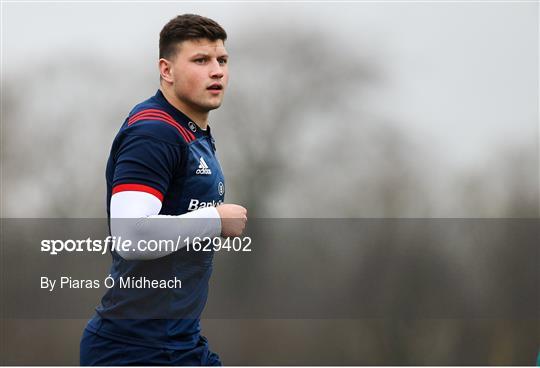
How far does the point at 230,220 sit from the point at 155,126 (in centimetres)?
59

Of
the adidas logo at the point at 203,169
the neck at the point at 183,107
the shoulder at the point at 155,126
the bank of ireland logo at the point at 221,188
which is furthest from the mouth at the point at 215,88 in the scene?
the bank of ireland logo at the point at 221,188

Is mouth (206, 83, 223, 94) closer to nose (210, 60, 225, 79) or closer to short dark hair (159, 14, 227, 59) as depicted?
nose (210, 60, 225, 79)

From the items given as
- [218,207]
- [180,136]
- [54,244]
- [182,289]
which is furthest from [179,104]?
[54,244]

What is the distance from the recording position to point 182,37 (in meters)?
3.99

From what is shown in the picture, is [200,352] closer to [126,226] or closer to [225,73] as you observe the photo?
[126,226]

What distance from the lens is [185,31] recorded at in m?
3.99

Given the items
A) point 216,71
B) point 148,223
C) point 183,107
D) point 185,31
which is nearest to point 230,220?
point 148,223

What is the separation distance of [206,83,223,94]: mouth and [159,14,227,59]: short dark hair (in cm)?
26

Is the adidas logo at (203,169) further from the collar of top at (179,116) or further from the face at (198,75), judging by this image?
the face at (198,75)

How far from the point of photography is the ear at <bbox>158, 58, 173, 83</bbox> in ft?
13.1

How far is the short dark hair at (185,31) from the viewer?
3.99 m

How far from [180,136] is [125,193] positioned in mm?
440

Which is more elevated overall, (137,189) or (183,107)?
(183,107)

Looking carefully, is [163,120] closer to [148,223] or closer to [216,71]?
[216,71]
